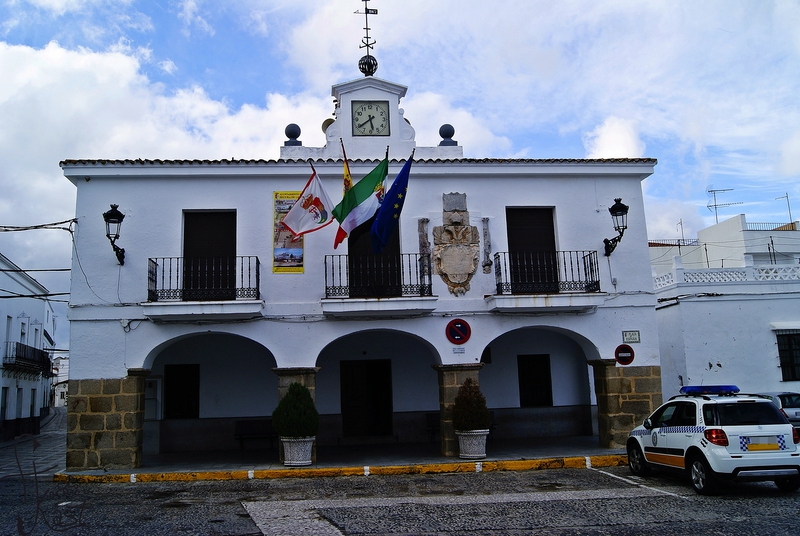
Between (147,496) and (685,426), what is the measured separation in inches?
309

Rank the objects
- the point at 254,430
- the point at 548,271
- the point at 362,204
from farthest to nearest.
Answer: the point at 254,430 → the point at 548,271 → the point at 362,204

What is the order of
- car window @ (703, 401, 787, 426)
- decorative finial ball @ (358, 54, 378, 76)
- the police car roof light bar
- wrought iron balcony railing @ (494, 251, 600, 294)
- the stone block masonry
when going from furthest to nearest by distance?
1. decorative finial ball @ (358, 54, 378, 76)
2. wrought iron balcony railing @ (494, 251, 600, 294)
3. the stone block masonry
4. the police car roof light bar
5. car window @ (703, 401, 787, 426)

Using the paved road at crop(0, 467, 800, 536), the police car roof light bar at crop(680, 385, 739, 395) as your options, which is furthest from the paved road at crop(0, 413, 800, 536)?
the police car roof light bar at crop(680, 385, 739, 395)

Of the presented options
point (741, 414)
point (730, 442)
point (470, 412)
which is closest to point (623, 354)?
point (470, 412)

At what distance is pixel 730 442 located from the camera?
842 cm

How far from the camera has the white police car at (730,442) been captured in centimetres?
838

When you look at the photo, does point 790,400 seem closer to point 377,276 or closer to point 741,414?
point 741,414

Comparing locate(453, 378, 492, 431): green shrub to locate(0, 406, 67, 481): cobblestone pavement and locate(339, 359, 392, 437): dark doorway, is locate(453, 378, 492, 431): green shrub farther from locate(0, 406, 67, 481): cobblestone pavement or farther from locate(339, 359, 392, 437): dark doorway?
locate(0, 406, 67, 481): cobblestone pavement

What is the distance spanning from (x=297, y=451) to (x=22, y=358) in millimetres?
18006

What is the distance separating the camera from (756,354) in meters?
18.3

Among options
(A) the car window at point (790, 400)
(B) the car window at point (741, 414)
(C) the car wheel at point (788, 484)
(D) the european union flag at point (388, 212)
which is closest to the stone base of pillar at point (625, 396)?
(C) the car wheel at point (788, 484)

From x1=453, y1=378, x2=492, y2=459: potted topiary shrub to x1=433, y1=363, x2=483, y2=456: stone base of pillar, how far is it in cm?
35

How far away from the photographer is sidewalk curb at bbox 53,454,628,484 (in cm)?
1117

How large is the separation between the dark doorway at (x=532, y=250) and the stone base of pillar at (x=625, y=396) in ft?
6.71
